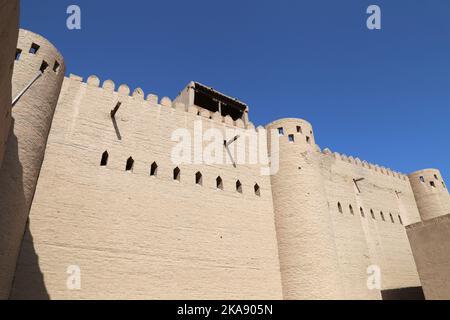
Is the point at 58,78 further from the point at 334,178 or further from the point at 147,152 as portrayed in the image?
the point at 334,178

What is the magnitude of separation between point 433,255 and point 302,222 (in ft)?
13.6

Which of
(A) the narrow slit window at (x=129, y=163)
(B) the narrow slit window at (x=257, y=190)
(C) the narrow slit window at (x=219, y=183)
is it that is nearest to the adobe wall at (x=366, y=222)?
(B) the narrow slit window at (x=257, y=190)

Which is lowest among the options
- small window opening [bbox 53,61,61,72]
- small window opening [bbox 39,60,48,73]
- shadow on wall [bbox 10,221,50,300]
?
shadow on wall [bbox 10,221,50,300]

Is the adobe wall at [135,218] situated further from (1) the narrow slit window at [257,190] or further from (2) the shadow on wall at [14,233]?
(1) the narrow slit window at [257,190]

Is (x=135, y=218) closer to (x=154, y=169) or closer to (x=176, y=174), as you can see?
(x=154, y=169)

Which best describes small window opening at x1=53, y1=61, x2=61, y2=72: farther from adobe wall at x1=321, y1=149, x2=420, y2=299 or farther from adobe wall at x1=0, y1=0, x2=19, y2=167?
adobe wall at x1=321, y1=149, x2=420, y2=299

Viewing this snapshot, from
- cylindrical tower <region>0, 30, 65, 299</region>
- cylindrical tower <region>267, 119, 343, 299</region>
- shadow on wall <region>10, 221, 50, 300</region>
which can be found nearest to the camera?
cylindrical tower <region>0, 30, 65, 299</region>

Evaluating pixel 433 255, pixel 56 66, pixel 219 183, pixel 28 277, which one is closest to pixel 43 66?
pixel 56 66

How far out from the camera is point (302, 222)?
480 inches

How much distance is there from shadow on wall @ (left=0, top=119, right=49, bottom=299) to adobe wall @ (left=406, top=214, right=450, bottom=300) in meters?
10.8

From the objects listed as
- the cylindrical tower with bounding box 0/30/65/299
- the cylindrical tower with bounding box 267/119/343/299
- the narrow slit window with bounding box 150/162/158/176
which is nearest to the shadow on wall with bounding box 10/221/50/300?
the cylindrical tower with bounding box 0/30/65/299

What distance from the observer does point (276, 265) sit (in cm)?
1160

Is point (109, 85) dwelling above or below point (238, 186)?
above

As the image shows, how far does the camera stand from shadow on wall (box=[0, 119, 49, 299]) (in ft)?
23.0
